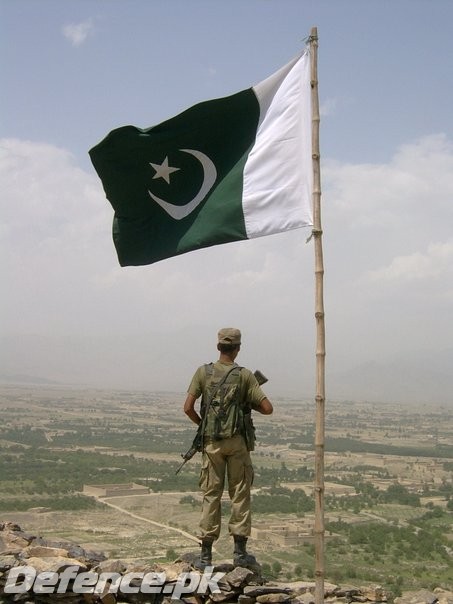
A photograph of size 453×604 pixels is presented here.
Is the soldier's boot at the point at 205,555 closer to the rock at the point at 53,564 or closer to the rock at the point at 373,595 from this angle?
the rock at the point at 53,564

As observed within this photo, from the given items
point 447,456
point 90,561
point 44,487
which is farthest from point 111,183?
point 447,456

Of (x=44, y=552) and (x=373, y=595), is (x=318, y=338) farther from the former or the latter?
(x=44, y=552)

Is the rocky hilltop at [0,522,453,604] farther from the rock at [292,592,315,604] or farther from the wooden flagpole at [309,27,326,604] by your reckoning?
the wooden flagpole at [309,27,326,604]

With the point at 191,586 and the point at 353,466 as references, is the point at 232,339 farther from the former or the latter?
the point at 353,466

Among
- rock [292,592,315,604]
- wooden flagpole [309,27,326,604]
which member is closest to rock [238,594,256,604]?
rock [292,592,315,604]

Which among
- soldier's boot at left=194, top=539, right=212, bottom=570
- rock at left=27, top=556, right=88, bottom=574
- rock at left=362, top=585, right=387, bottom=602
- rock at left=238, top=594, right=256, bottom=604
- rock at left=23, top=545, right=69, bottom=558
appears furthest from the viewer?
rock at left=23, top=545, right=69, bottom=558

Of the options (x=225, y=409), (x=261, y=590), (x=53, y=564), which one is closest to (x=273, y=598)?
(x=261, y=590)

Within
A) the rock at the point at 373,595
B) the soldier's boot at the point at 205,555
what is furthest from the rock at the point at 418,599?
the soldier's boot at the point at 205,555
